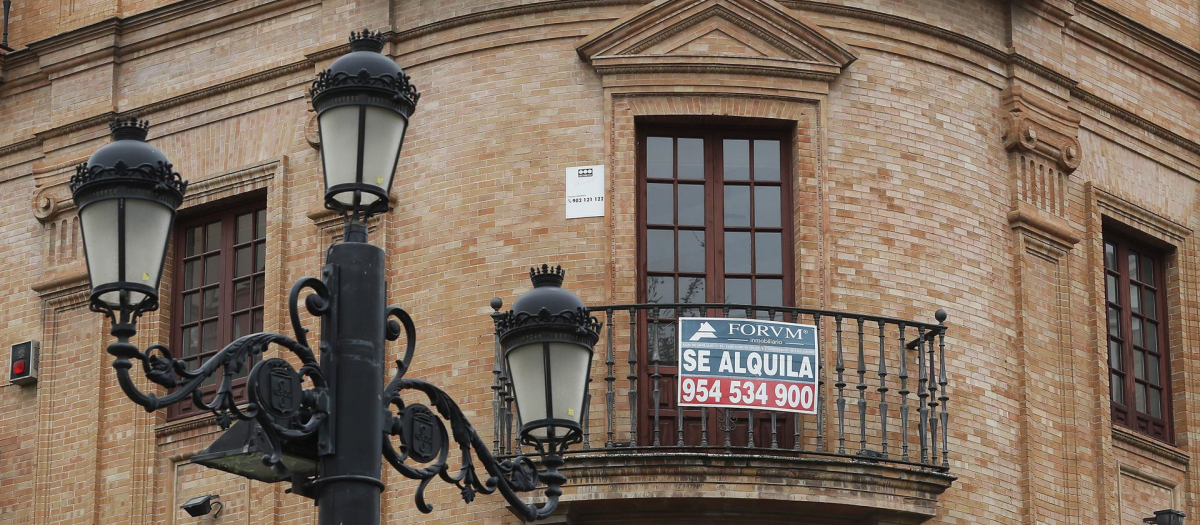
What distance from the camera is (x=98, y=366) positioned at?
2102 centimetres

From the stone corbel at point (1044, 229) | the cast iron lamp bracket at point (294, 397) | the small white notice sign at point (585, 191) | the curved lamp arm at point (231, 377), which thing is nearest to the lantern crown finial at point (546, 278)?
the cast iron lamp bracket at point (294, 397)

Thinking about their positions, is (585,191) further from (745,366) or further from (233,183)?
(233,183)

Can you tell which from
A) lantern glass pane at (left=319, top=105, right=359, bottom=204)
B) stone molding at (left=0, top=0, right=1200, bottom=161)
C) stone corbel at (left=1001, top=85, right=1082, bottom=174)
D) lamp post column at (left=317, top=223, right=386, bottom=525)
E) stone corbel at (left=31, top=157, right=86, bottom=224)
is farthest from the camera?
stone corbel at (left=31, top=157, right=86, bottom=224)

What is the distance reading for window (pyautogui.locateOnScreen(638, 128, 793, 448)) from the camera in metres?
18.9

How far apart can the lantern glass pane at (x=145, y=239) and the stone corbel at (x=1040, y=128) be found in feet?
36.1

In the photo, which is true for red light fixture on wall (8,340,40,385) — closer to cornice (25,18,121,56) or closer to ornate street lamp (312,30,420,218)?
cornice (25,18,121,56)

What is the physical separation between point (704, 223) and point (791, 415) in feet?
6.10

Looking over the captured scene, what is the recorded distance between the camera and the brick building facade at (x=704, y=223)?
62.1 ft

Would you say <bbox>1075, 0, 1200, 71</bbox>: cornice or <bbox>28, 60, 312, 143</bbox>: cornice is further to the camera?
<bbox>1075, 0, 1200, 71</bbox>: cornice


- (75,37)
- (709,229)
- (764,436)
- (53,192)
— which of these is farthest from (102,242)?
(75,37)

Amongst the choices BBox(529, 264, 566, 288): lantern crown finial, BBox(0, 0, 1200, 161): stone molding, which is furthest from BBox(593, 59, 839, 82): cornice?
BBox(529, 264, 566, 288): lantern crown finial

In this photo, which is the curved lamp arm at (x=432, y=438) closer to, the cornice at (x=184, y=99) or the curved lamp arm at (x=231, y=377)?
the curved lamp arm at (x=231, y=377)

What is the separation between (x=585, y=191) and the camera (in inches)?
758

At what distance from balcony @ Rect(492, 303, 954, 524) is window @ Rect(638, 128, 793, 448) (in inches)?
2.4
